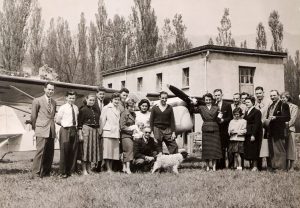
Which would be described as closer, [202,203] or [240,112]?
[202,203]

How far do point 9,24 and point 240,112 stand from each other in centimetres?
1692

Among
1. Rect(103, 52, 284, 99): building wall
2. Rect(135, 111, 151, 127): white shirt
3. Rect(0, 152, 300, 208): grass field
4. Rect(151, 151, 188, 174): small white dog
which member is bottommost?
Rect(0, 152, 300, 208): grass field

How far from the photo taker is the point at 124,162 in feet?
24.5

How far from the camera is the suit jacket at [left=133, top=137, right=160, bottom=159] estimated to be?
779 cm

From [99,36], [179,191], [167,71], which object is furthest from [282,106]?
[99,36]

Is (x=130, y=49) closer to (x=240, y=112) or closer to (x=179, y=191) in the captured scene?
(x=240, y=112)

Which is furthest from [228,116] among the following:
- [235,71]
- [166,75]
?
[166,75]

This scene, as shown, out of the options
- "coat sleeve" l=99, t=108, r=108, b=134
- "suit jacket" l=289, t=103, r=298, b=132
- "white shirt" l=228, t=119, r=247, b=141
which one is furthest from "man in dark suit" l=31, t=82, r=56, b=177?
"suit jacket" l=289, t=103, r=298, b=132

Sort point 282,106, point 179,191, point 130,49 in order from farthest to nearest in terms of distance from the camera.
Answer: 1. point 130,49
2. point 282,106
3. point 179,191

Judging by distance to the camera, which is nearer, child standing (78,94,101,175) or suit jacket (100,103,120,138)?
child standing (78,94,101,175)

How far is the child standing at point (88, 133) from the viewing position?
7.08 meters

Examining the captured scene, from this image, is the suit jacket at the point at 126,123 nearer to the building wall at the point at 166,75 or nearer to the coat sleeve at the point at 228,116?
the coat sleeve at the point at 228,116

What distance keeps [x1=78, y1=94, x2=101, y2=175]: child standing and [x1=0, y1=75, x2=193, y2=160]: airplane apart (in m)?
1.17

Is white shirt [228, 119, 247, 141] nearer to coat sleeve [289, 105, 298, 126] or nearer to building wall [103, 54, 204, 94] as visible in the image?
coat sleeve [289, 105, 298, 126]
